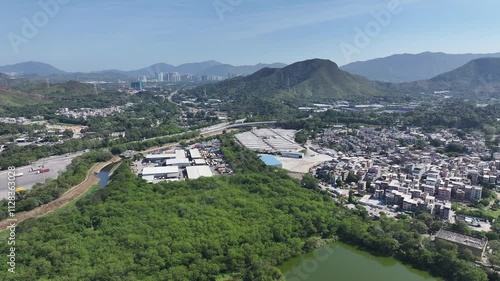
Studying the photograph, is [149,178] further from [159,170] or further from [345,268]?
[345,268]

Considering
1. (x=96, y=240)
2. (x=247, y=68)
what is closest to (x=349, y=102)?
(x=96, y=240)

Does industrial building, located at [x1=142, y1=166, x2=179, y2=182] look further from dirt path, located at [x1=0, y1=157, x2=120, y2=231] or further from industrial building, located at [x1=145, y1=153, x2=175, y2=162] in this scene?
dirt path, located at [x1=0, y1=157, x2=120, y2=231]

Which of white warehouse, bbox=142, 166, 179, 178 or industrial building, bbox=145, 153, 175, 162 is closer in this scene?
white warehouse, bbox=142, 166, 179, 178

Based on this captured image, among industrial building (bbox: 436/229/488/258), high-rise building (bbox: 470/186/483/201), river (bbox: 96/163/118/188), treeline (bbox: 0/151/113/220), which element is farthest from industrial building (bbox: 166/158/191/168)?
high-rise building (bbox: 470/186/483/201)

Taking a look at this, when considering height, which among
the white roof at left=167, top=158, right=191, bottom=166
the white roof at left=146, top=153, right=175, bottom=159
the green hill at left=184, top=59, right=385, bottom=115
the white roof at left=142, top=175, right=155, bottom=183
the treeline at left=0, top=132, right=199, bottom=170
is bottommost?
the white roof at left=142, top=175, right=155, bottom=183

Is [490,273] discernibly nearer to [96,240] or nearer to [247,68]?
[96,240]

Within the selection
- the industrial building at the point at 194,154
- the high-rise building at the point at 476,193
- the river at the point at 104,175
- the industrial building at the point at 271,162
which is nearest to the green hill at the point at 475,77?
the high-rise building at the point at 476,193
